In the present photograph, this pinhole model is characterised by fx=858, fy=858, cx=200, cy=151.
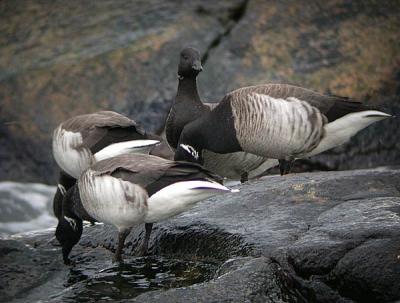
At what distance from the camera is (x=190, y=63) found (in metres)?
10.1

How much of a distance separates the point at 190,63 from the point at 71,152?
180 cm

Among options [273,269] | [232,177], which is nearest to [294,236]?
[273,269]

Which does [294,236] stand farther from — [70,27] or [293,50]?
[70,27]

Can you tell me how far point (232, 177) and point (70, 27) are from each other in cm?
663

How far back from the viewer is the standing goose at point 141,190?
297 inches

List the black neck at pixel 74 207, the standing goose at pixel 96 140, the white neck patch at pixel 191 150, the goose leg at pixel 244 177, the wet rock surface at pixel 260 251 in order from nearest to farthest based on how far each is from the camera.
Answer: the wet rock surface at pixel 260 251
the black neck at pixel 74 207
the white neck patch at pixel 191 150
the standing goose at pixel 96 140
the goose leg at pixel 244 177

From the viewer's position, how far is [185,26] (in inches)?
627

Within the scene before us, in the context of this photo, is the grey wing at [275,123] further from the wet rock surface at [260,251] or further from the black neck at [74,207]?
the black neck at [74,207]

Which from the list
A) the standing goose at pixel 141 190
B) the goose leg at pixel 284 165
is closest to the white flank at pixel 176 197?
the standing goose at pixel 141 190

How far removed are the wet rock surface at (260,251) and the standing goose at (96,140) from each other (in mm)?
1088

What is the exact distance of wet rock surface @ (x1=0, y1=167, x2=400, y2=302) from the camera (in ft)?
20.7

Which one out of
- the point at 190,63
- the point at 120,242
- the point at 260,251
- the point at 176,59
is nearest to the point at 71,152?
the point at 190,63

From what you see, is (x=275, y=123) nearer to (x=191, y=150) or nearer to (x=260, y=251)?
(x=191, y=150)

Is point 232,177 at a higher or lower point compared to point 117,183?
lower
